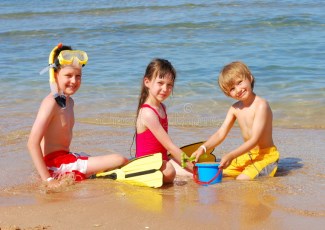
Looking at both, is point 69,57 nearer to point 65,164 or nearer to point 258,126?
point 65,164

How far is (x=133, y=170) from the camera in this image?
4.61 m

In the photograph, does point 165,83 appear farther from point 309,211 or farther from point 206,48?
point 206,48

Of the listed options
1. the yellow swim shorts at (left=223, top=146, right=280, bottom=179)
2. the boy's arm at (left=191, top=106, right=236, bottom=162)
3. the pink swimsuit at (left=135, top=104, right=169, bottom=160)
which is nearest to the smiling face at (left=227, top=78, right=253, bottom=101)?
the boy's arm at (left=191, top=106, right=236, bottom=162)

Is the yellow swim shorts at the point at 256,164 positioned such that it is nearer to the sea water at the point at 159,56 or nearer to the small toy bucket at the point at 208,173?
the small toy bucket at the point at 208,173

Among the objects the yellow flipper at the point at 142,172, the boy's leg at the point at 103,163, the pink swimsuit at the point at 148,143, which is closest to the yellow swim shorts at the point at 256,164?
the pink swimsuit at the point at 148,143

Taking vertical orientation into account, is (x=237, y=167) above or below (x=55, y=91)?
below

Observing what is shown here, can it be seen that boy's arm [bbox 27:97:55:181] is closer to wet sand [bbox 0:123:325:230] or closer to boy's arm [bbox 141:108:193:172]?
wet sand [bbox 0:123:325:230]

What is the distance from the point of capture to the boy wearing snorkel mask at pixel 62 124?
4.73 meters

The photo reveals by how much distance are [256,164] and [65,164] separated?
1548 mm

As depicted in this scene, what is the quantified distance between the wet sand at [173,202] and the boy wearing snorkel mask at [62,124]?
0.20 meters

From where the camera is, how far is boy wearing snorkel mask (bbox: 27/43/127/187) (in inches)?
186

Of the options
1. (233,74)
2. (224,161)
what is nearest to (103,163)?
(224,161)

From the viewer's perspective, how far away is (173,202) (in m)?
4.02

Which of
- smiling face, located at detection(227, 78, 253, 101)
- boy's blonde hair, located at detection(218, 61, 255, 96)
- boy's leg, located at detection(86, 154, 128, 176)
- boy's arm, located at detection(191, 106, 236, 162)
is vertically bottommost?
boy's leg, located at detection(86, 154, 128, 176)
